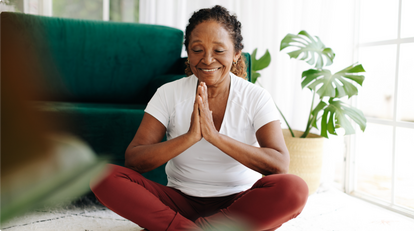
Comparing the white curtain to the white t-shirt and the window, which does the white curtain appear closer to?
the window

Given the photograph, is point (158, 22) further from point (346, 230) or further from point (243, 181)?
point (346, 230)

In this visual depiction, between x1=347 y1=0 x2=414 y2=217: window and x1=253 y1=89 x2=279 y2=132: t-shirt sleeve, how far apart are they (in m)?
0.96

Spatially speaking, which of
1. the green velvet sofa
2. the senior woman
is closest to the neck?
the senior woman

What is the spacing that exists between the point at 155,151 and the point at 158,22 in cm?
183

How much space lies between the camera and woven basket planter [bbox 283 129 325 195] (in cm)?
164

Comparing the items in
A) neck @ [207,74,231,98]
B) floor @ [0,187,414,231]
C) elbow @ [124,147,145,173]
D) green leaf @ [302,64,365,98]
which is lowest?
floor @ [0,187,414,231]

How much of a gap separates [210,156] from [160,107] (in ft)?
0.81

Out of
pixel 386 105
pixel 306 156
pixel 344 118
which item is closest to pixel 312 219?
pixel 306 156

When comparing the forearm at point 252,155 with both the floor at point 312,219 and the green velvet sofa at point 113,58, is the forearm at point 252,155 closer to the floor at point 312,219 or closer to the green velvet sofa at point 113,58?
the floor at point 312,219

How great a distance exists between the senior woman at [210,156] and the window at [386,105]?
3.30 ft

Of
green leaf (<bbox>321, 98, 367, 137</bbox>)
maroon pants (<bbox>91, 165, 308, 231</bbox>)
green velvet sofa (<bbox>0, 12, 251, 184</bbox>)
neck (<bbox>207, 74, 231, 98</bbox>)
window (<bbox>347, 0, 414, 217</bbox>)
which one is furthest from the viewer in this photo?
green velvet sofa (<bbox>0, 12, 251, 184</bbox>)

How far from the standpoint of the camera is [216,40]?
3.36 ft

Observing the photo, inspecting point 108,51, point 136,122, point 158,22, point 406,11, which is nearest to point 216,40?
point 136,122

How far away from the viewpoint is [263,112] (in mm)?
1046
